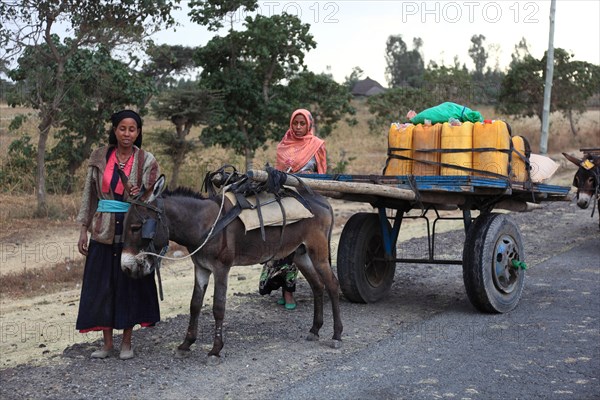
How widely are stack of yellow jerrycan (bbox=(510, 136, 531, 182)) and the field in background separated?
3.60 metres

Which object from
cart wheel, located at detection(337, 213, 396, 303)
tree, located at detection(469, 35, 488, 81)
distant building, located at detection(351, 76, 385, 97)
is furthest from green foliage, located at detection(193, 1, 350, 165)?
tree, located at detection(469, 35, 488, 81)

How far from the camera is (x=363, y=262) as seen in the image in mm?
7762

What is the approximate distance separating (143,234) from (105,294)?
0.73 m

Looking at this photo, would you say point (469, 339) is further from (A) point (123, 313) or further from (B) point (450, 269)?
(B) point (450, 269)

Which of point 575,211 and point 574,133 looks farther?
point 574,133

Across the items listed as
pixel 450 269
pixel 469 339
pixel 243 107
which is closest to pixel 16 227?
pixel 243 107

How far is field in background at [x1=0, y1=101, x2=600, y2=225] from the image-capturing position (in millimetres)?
14734

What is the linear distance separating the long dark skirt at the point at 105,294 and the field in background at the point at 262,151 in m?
4.55

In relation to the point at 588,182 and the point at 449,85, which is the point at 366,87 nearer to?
the point at 449,85

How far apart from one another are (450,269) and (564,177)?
14.9m

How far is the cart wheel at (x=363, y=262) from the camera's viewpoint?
764 cm

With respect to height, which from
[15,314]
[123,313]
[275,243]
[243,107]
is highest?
[243,107]

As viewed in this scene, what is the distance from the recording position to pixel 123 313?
18.2 ft
